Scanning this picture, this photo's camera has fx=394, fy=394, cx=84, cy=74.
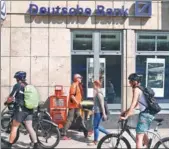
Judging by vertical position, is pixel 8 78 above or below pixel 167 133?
above

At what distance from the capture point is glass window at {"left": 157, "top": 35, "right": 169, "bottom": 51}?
11.6 metres

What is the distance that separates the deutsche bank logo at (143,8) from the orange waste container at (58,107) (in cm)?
315

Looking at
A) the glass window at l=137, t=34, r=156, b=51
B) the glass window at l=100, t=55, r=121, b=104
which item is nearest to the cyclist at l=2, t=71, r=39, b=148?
the glass window at l=100, t=55, r=121, b=104

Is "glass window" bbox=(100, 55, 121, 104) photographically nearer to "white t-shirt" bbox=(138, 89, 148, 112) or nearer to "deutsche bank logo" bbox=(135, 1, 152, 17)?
"deutsche bank logo" bbox=(135, 1, 152, 17)

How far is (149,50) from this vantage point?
1153 centimetres

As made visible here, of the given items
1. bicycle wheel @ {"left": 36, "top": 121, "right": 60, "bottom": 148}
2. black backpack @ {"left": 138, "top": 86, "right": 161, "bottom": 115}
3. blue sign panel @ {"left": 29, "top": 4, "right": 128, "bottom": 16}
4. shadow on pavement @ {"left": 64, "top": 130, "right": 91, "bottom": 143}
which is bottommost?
shadow on pavement @ {"left": 64, "top": 130, "right": 91, "bottom": 143}

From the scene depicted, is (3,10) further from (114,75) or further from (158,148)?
(158,148)

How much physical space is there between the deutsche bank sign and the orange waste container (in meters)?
2.19

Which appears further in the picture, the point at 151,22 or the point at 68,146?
the point at 151,22

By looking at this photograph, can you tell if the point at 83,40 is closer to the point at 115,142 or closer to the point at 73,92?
the point at 73,92

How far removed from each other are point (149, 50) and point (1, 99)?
447 cm

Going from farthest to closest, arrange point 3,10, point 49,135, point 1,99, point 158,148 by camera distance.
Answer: point 1,99
point 3,10
point 49,135
point 158,148

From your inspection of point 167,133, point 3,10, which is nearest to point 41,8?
point 3,10

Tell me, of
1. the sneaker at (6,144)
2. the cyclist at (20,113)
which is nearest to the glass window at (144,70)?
the cyclist at (20,113)
